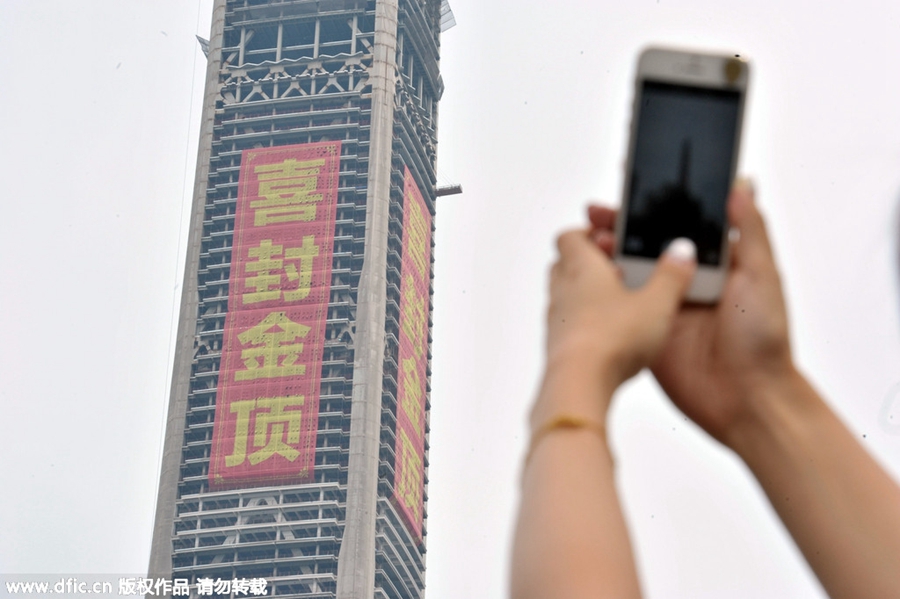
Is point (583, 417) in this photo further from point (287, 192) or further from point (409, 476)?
point (287, 192)

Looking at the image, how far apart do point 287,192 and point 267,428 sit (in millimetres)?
13124

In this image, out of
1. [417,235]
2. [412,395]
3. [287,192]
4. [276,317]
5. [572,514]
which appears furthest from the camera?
[417,235]

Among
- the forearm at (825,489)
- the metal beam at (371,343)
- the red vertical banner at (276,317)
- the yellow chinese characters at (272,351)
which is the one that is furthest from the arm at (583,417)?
the yellow chinese characters at (272,351)

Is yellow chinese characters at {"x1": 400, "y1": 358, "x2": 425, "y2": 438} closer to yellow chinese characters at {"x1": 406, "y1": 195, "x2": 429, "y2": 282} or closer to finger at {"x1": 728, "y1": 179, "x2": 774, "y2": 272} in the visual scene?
yellow chinese characters at {"x1": 406, "y1": 195, "x2": 429, "y2": 282}

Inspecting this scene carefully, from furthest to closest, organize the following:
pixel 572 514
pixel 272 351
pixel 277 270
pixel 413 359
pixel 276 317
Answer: pixel 413 359
pixel 277 270
pixel 276 317
pixel 272 351
pixel 572 514

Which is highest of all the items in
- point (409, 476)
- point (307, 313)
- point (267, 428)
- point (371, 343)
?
point (307, 313)

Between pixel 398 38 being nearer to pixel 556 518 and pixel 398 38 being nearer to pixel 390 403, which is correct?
pixel 390 403

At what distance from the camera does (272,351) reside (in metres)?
72.4

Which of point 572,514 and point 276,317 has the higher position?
point 572,514

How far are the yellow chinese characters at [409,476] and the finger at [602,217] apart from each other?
68511 millimetres

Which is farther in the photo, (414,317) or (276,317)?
(414,317)

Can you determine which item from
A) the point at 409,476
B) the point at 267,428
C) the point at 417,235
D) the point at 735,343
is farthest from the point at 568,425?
the point at 417,235

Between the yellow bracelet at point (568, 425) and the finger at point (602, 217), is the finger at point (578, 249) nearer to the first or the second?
the finger at point (602, 217)

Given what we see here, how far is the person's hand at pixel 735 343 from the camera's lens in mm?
1583
